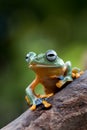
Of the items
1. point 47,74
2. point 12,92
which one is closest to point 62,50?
point 12,92

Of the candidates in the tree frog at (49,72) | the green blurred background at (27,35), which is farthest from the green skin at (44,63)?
the green blurred background at (27,35)

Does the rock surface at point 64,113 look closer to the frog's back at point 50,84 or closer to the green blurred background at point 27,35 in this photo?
the frog's back at point 50,84

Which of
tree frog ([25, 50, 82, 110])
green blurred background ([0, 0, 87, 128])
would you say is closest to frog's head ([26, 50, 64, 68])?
tree frog ([25, 50, 82, 110])

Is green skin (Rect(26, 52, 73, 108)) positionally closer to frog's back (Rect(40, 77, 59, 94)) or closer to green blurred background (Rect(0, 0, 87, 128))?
frog's back (Rect(40, 77, 59, 94))

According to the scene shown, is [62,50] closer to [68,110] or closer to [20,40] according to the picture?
[20,40]

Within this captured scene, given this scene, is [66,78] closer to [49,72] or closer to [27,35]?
[49,72]
